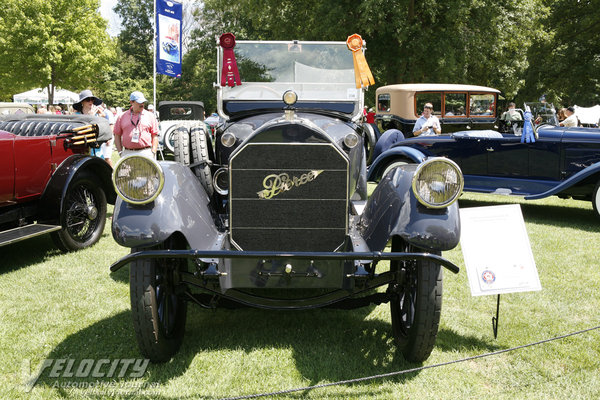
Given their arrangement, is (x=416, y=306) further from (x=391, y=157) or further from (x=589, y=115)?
(x=589, y=115)

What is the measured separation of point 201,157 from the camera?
167 inches

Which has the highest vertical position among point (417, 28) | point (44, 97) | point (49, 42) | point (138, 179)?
point (49, 42)

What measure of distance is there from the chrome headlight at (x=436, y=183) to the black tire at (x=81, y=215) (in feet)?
12.7

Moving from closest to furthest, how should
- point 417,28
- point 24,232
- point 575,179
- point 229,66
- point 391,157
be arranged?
point 24,232 → point 229,66 → point 575,179 → point 391,157 → point 417,28

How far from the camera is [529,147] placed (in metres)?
7.28

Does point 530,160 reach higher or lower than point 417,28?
lower

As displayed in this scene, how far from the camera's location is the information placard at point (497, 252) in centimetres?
→ 336

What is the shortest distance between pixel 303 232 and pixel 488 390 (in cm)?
137

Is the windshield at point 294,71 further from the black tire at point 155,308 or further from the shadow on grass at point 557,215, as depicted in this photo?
the shadow on grass at point 557,215

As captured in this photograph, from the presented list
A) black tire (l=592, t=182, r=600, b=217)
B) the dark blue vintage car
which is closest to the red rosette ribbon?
the dark blue vintage car

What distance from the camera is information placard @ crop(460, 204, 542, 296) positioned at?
336 centimetres

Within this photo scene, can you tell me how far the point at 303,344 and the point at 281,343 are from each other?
149 mm

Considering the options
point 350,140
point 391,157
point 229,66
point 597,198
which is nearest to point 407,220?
point 350,140

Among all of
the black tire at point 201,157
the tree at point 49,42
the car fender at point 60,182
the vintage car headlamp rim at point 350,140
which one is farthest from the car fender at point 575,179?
the tree at point 49,42
